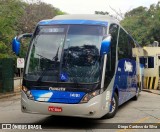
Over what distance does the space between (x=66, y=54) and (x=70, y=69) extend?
0.47 meters

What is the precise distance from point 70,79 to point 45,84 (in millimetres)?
717

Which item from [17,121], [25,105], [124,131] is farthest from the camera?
[17,121]

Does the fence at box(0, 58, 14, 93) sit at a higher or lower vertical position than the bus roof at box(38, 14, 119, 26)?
lower

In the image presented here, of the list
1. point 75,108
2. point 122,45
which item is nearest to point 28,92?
point 75,108

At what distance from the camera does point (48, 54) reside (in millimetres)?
10383

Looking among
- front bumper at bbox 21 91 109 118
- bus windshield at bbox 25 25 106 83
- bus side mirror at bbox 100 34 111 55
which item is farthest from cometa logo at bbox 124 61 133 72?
bus side mirror at bbox 100 34 111 55

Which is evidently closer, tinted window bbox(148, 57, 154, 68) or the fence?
the fence

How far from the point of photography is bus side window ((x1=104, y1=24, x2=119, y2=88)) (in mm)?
10680

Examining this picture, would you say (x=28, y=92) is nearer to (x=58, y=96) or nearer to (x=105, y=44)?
(x=58, y=96)

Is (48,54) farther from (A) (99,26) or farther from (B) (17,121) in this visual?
(B) (17,121)

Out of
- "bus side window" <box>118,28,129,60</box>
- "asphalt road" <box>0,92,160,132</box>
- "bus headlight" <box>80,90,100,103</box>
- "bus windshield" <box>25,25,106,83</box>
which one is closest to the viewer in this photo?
"bus headlight" <box>80,90,100,103</box>

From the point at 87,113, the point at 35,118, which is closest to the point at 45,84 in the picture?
the point at 87,113

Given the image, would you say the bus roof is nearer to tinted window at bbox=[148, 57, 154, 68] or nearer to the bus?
the bus

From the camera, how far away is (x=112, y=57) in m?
11.3
